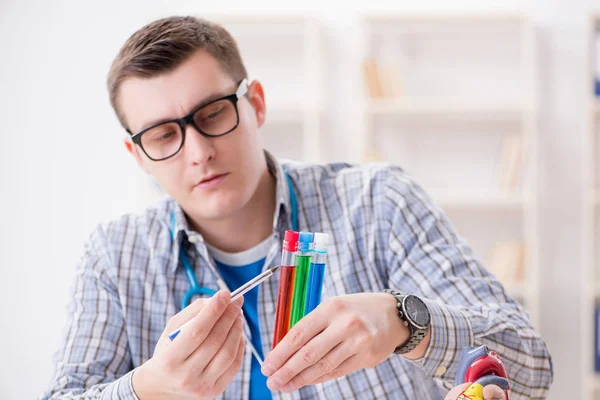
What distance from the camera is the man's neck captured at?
4.41ft

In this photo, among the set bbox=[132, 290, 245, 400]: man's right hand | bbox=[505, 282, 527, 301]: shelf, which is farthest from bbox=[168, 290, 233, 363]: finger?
bbox=[505, 282, 527, 301]: shelf

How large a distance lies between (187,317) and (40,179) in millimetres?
3091

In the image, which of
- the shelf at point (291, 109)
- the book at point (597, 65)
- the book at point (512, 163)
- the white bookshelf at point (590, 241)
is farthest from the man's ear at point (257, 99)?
the book at point (597, 65)

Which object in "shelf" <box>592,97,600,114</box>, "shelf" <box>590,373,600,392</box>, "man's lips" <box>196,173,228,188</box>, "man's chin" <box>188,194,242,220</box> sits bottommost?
"shelf" <box>590,373,600,392</box>

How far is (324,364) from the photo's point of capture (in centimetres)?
87

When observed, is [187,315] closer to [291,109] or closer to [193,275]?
[193,275]

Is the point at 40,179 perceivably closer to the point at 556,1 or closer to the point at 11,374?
the point at 11,374

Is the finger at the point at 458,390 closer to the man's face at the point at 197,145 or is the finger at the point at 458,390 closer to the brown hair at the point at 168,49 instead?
the man's face at the point at 197,145

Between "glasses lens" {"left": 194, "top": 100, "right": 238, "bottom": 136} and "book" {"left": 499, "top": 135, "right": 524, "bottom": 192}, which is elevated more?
"glasses lens" {"left": 194, "top": 100, "right": 238, "bottom": 136}

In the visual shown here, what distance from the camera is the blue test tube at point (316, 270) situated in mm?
889

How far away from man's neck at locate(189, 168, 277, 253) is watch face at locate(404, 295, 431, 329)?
0.47m

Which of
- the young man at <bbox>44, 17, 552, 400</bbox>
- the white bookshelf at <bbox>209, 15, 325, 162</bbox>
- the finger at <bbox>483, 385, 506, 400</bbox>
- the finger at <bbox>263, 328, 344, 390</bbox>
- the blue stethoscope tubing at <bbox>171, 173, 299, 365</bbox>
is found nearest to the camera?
the finger at <bbox>483, 385, 506, 400</bbox>

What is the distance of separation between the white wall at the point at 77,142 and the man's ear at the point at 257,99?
2.25 m

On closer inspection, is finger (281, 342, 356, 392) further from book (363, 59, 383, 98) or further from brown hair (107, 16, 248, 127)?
book (363, 59, 383, 98)
